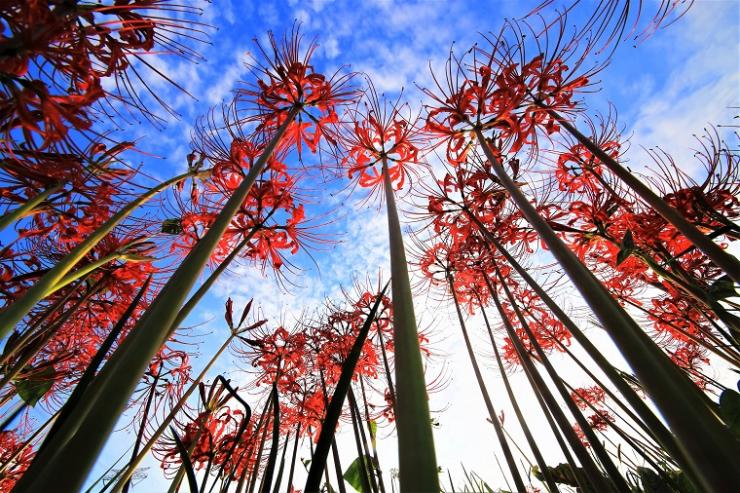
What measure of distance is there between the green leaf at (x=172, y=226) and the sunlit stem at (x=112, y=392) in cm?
173

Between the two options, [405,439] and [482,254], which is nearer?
[405,439]

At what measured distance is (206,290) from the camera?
161 cm

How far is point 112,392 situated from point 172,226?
2.22 metres

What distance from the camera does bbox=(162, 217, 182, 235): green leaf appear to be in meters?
2.57

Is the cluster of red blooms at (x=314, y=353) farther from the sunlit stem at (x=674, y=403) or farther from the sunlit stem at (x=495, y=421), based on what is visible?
the sunlit stem at (x=674, y=403)

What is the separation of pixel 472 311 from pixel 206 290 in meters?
3.48

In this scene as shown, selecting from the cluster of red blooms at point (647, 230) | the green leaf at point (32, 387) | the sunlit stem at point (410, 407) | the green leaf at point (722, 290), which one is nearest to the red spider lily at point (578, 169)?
the cluster of red blooms at point (647, 230)

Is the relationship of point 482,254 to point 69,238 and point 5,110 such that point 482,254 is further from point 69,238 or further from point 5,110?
point 69,238

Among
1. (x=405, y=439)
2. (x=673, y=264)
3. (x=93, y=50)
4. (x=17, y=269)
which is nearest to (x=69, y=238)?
(x=17, y=269)

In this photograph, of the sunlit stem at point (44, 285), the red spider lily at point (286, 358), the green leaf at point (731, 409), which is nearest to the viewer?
the sunlit stem at point (44, 285)

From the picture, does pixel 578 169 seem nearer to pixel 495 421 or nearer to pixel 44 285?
pixel 495 421

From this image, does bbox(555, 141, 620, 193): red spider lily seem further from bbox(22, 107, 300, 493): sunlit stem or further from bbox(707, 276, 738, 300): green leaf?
bbox(22, 107, 300, 493): sunlit stem

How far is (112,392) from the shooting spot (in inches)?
26.0

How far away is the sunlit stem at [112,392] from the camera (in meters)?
0.57
